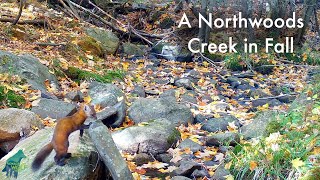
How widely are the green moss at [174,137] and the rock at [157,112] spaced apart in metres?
0.71

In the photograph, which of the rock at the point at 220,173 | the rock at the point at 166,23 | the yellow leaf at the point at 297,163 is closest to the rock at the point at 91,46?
the rock at the point at 166,23

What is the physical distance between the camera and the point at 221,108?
7762 mm

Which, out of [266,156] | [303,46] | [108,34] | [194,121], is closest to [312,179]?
[266,156]

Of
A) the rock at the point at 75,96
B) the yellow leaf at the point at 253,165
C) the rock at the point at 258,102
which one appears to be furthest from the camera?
the rock at the point at 258,102

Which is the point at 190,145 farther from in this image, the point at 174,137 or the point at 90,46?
the point at 90,46

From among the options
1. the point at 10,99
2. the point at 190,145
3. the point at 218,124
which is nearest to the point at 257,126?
the point at 218,124

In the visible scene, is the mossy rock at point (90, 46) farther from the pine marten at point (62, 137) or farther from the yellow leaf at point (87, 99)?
the pine marten at point (62, 137)

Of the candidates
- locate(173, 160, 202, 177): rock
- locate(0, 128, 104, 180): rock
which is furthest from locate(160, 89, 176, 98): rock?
locate(0, 128, 104, 180): rock

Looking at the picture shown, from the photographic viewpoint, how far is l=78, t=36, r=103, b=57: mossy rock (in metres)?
10.5

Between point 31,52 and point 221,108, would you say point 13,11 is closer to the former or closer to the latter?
point 31,52

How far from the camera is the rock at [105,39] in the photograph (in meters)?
11.6

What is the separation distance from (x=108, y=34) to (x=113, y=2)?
A: 3.77 meters

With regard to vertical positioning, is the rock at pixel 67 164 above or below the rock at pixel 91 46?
above

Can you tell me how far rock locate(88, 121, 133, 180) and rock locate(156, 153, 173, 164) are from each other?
1.67m
